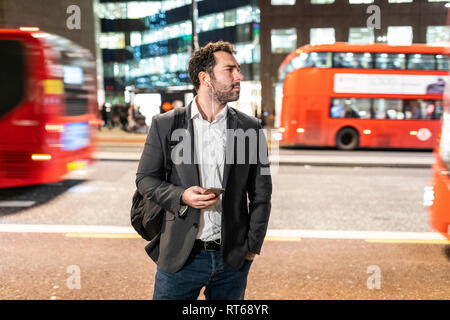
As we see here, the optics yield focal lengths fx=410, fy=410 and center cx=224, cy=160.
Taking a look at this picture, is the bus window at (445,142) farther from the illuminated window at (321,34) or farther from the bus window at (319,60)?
the illuminated window at (321,34)

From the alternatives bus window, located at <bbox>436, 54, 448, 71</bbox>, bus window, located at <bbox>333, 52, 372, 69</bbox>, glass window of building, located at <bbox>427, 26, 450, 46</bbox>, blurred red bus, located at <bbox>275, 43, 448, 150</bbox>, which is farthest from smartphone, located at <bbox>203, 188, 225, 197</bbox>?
glass window of building, located at <bbox>427, 26, 450, 46</bbox>

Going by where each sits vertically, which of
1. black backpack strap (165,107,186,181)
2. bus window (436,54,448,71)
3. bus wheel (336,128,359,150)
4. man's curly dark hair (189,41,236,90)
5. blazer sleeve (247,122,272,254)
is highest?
bus window (436,54,448,71)

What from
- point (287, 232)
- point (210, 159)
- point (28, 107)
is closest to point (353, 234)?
point (287, 232)

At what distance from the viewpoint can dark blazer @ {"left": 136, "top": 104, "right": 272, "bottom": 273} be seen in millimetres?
1933

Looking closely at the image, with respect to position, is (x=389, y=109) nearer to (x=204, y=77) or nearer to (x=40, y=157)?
(x=40, y=157)

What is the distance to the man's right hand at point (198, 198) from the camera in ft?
5.93

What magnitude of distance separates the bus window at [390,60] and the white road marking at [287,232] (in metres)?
10.4

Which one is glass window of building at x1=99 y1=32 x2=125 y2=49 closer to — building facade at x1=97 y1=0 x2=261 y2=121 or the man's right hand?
building facade at x1=97 y1=0 x2=261 y2=121

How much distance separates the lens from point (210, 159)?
6.44ft

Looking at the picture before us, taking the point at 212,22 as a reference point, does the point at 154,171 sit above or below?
below

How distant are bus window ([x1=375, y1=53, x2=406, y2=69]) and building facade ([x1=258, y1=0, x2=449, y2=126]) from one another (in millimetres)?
16140

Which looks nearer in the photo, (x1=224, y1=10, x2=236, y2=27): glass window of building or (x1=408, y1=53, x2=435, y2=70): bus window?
(x1=408, y1=53, x2=435, y2=70): bus window

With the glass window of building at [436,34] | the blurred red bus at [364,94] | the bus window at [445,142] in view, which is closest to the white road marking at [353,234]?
the bus window at [445,142]

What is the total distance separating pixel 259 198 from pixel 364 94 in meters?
14.0
